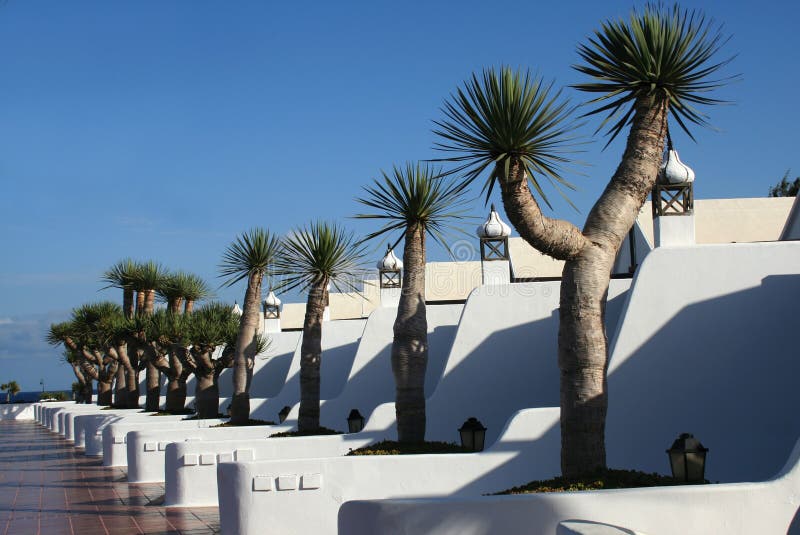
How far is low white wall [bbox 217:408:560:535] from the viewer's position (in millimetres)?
10258

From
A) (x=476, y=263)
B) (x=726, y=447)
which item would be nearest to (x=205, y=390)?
(x=726, y=447)

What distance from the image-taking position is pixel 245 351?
18.9 m

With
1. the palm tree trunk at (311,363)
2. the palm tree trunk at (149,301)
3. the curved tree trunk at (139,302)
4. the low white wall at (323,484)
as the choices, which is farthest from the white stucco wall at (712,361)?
the curved tree trunk at (139,302)

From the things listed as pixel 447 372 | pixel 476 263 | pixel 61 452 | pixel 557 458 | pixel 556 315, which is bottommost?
pixel 61 452

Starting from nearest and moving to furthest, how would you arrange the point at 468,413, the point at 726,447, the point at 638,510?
the point at 638,510
the point at 726,447
the point at 468,413

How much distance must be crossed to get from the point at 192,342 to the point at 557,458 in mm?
12316

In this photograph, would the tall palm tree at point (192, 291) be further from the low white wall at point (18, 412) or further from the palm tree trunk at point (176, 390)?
the low white wall at point (18, 412)

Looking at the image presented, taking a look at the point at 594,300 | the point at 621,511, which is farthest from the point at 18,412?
the point at 621,511

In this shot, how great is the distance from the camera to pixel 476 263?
4000 cm

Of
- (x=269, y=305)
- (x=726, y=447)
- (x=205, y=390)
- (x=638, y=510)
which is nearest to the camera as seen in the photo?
(x=638, y=510)

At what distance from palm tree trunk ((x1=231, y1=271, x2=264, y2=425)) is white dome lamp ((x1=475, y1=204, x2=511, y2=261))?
16.7 feet

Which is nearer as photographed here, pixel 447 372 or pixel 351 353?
pixel 447 372

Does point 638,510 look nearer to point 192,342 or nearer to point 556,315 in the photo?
point 556,315

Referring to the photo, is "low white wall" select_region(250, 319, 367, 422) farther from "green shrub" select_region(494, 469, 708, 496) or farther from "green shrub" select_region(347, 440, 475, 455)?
"green shrub" select_region(494, 469, 708, 496)
